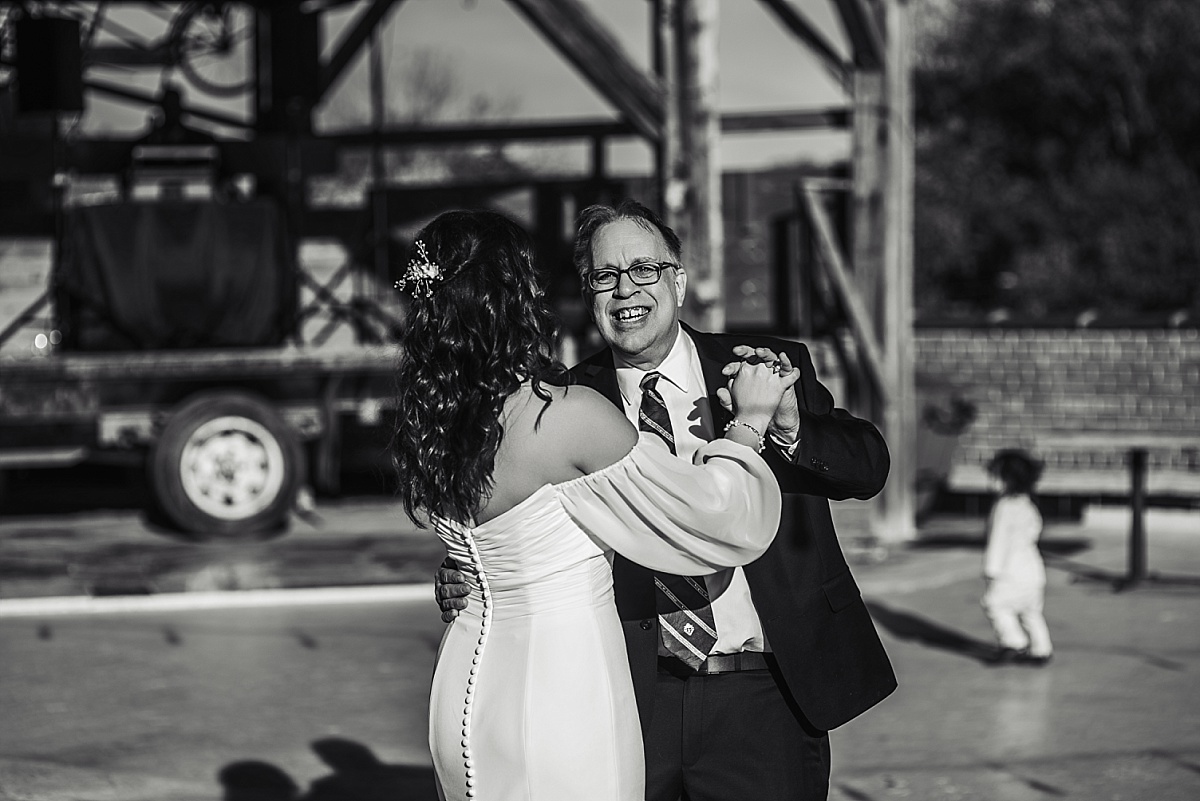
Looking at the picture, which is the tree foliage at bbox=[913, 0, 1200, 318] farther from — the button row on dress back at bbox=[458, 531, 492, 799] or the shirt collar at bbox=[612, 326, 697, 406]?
the button row on dress back at bbox=[458, 531, 492, 799]

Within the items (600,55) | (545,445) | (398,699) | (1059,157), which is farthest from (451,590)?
(1059,157)

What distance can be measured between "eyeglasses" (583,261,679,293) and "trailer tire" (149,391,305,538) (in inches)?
302

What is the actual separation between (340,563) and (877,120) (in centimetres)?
456

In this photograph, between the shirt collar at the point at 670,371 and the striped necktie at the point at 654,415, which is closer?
the striped necktie at the point at 654,415

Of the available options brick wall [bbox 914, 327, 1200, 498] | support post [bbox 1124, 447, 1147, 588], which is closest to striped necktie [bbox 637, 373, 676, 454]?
support post [bbox 1124, 447, 1147, 588]

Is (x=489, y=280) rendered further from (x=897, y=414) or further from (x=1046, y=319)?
(x=1046, y=319)

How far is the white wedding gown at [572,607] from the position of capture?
300 cm

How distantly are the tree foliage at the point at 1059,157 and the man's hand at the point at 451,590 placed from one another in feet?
80.0

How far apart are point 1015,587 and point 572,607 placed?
4.84 meters

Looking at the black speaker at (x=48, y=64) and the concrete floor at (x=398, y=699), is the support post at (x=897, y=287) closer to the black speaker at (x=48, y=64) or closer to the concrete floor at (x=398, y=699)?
the concrete floor at (x=398, y=699)

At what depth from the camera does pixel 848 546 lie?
10602 mm

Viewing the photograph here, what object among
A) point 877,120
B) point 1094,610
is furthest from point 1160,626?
point 877,120

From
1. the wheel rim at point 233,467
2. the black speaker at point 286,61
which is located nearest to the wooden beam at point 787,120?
the black speaker at point 286,61

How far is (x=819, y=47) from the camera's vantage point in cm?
1167
